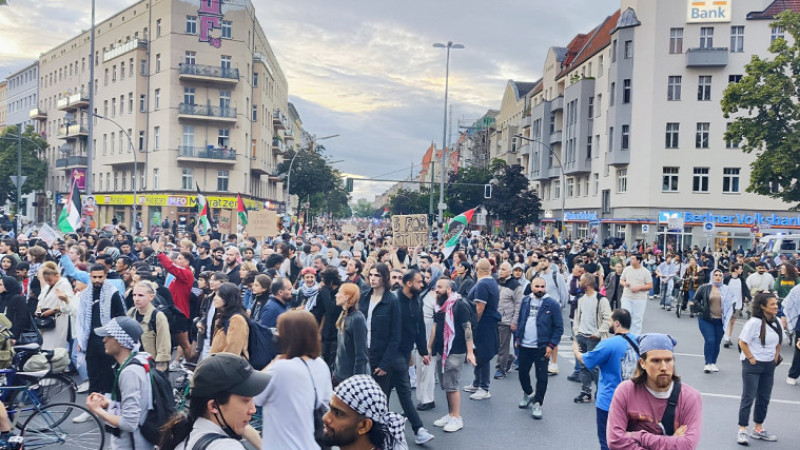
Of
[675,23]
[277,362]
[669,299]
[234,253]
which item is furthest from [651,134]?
[277,362]

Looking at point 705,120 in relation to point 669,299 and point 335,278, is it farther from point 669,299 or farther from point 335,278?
point 335,278

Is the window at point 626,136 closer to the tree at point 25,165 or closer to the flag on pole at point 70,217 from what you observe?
the flag on pole at point 70,217

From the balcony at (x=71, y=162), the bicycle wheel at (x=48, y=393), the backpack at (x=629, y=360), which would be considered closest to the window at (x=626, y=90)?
the backpack at (x=629, y=360)

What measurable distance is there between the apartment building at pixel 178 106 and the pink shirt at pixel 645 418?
48.9 meters

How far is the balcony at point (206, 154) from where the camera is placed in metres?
54.1

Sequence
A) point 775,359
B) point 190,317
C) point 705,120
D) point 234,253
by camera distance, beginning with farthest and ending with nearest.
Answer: point 705,120 < point 234,253 < point 190,317 < point 775,359

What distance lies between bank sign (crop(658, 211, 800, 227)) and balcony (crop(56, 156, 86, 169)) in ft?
175

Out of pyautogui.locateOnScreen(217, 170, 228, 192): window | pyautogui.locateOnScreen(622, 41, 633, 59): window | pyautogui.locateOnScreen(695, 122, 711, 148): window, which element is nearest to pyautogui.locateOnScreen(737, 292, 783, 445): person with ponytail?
pyautogui.locateOnScreen(695, 122, 711, 148): window

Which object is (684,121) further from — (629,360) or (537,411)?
(629,360)

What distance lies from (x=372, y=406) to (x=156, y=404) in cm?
232

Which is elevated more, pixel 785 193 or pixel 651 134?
pixel 651 134

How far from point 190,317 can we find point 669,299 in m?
17.3

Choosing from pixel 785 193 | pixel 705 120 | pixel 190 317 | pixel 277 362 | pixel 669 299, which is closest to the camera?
pixel 277 362

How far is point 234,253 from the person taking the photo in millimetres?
11227
